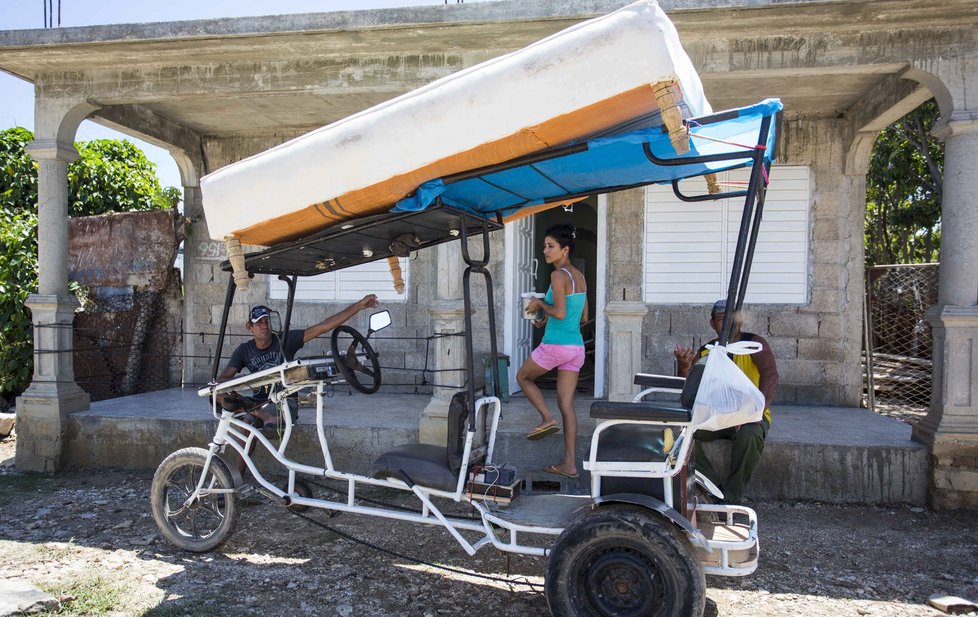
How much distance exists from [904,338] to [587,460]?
7813 millimetres

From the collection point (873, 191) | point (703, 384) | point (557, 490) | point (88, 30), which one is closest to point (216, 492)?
point (557, 490)

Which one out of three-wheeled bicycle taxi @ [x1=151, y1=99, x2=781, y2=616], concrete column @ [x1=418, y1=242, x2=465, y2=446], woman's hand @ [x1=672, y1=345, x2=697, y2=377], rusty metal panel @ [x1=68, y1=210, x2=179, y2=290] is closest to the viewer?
three-wheeled bicycle taxi @ [x1=151, y1=99, x2=781, y2=616]

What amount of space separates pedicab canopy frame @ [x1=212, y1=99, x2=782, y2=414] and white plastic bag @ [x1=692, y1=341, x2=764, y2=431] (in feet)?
0.42

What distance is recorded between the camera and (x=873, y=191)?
14.1 metres

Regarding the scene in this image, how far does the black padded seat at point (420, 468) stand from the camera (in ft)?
12.5

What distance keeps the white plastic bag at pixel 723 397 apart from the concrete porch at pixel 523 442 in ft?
8.04

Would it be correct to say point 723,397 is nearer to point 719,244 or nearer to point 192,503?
point 192,503

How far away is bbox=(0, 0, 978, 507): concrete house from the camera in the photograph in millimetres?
5391

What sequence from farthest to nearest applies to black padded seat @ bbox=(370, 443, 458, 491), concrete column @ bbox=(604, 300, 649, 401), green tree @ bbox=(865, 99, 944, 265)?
green tree @ bbox=(865, 99, 944, 265) < concrete column @ bbox=(604, 300, 649, 401) < black padded seat @ bbox=(370, 443, 458, 491)

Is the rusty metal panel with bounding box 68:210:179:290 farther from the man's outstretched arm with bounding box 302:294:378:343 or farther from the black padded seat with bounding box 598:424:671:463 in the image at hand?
the black padded seat with bounding box 598:424:671:463

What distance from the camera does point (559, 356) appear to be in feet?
16.3

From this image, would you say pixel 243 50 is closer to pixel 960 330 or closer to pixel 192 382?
pixel 192 382

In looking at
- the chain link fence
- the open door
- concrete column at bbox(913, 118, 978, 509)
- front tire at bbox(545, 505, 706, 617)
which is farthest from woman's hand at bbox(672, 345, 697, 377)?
the chain link fence

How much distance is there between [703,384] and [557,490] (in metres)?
2.83
